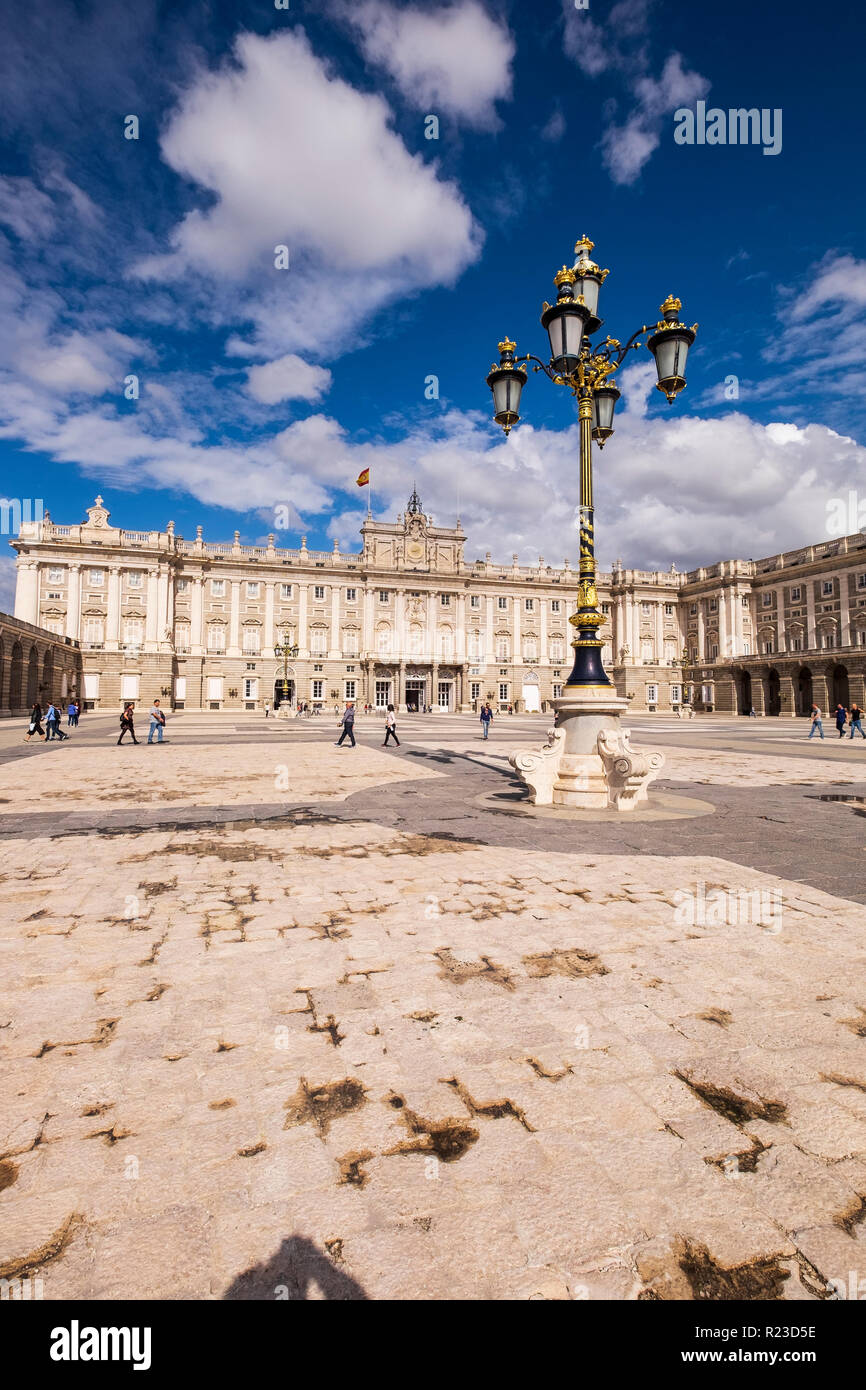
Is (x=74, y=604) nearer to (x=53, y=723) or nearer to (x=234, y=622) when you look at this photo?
(x=234, y=622)

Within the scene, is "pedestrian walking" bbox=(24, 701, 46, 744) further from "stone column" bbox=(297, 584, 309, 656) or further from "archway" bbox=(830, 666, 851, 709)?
"archway" bbox=(830, 666, 851, 709)

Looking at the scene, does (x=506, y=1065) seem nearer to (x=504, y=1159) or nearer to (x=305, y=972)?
(x=504, y=1159)

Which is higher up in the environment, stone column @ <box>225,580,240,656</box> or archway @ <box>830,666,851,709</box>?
stone column @ <box>225,580,240,656</box>

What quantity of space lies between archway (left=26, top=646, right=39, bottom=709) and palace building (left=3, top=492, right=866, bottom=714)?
23.3ft

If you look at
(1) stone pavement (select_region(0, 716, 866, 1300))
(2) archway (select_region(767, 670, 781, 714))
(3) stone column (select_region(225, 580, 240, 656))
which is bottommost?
(1) stone pavement (select_region(0, 716, 866, 1300))

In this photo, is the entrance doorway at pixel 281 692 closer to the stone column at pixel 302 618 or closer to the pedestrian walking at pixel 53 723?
the stone column at pixel 302 618

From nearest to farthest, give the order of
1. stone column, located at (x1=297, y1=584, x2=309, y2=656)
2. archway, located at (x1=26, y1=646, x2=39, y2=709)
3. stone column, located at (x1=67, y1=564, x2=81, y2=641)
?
archway, located at (x1=26, y1=646, x2=39, y2=709)
stone column, located at (x1=67, y1=564, x2=81, y2=641)
stone column, located at (x1=297, y1=584, x2=309, y2=656)

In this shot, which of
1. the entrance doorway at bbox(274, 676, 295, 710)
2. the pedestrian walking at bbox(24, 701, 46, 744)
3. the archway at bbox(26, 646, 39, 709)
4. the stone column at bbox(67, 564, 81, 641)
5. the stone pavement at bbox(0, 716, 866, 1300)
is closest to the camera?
the stone pavement at bbox(0, 716, 866, 1300)

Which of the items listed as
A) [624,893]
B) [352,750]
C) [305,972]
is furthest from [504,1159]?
[352,750]

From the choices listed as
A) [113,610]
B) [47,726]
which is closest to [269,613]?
[113,610]

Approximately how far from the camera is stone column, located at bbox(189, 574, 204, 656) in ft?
187

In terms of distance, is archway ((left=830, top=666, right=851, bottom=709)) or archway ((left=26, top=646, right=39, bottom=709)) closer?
archway ((left=26, top=646, right=39, bottom=709))

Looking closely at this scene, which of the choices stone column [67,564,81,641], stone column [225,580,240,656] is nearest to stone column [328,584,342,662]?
stone column [225,580,240,656]

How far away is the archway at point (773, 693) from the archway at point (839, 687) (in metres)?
5.12
